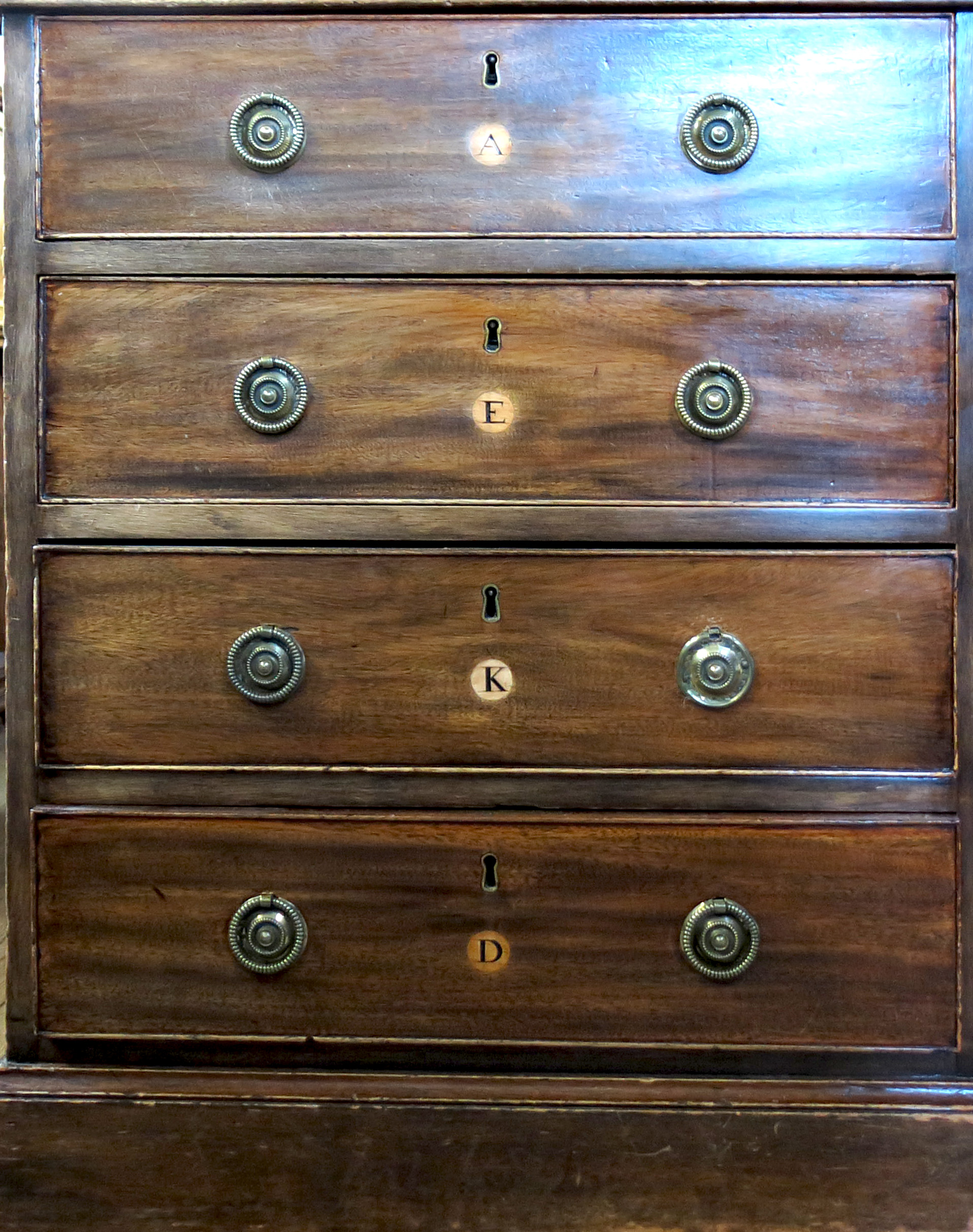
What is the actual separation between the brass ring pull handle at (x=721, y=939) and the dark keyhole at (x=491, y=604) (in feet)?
1.20

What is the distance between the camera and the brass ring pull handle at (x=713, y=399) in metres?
0.94

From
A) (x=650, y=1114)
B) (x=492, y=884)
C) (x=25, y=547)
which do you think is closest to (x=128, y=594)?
(x=25, y=547)

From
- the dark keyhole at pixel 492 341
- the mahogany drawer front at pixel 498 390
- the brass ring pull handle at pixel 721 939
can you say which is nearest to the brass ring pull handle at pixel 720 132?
the mahogany drawer front at pixel 498 390

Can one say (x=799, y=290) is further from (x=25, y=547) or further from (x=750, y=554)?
(x=25, y=547)

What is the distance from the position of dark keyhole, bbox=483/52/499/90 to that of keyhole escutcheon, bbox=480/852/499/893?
785 mm

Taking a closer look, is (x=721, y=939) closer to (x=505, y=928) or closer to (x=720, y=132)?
(x=505, y=928)

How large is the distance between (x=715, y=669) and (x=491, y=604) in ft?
0.78

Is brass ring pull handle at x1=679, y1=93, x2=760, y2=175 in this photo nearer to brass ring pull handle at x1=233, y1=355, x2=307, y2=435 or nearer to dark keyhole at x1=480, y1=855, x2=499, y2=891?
brass ring pull handle at x1=233, y1=355, x2=307, y2=435

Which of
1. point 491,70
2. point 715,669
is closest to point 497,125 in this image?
point 491,70

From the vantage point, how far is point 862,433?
0.95 meters

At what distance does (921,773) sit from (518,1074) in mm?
520

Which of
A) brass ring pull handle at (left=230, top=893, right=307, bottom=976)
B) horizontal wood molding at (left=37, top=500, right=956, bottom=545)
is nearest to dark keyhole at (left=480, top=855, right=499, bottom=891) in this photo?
brass ring pull handle at (left=230, top=893, right=307, bottom=976)

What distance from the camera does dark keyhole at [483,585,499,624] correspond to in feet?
3.14

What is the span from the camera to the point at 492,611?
0.96m
